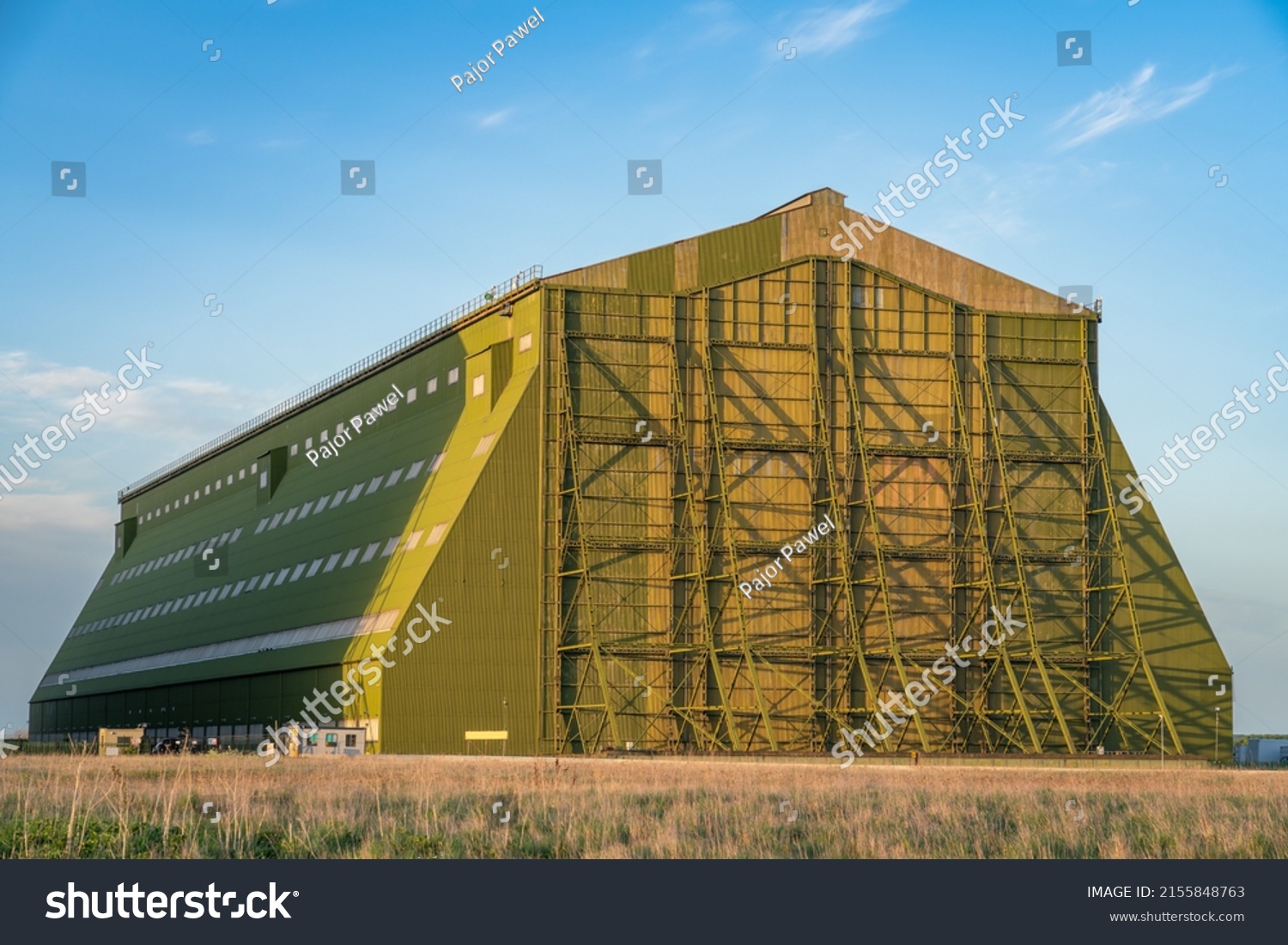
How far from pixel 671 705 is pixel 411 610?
11256 mm

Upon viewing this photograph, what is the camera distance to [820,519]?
2756 inches

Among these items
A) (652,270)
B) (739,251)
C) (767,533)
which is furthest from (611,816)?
(739,251)

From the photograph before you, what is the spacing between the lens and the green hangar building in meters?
67.1

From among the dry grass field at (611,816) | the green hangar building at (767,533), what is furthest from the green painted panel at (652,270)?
the dry grass field at (611,816)

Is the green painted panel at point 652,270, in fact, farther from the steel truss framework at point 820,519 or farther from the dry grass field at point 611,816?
the dry grass field at point 611,816

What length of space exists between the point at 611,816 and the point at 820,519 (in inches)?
1749

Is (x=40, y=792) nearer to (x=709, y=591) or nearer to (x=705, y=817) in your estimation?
(x=705, y=817)

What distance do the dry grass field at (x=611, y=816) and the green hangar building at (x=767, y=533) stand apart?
25.6 metres

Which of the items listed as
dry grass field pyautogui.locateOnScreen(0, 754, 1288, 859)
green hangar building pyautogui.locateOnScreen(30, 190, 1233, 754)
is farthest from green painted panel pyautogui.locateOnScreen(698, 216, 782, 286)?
dry grass field pyautogui.locateOnScreen(0, 754, 1288, 859)

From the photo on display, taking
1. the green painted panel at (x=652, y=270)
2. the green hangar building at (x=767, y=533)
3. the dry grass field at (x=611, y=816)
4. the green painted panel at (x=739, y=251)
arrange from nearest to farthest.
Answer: the dry grass field at (x=611, y=816)
the green hangar building at (x=767, y=533)
the green painted panel at (x=652, y=270)
the green painted panel at (x=739, y=251)

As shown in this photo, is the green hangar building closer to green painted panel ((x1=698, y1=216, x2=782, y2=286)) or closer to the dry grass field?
green painted panel ((x1=698, y1=216, x2=782, y2=286))

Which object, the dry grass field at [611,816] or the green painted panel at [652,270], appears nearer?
the dry grass field at [611,816]

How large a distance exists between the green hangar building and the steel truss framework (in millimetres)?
131

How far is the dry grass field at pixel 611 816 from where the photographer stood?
71.5 feet
